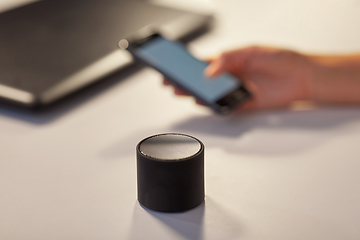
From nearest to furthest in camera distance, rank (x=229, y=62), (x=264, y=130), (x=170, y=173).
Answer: (x=170, y=173) → (x=264, y=130) → (x=229, y=62)

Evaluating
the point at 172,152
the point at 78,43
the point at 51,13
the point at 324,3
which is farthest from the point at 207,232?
the point at 324,3

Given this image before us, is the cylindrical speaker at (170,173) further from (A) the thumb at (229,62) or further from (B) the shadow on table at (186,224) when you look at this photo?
(A) the thumb at (229,62)

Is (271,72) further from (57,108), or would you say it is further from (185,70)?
(57,108)

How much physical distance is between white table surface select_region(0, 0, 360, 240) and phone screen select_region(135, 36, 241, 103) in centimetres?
5

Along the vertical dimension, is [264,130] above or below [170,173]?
below

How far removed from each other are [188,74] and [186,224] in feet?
1.24

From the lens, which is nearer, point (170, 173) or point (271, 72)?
point (170, 173)

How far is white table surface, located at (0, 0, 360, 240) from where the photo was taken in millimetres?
594

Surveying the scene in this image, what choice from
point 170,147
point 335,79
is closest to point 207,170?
point 170,147

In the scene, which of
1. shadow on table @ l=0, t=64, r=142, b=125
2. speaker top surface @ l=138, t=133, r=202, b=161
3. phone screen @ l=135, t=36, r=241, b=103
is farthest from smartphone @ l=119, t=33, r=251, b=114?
speaker top surface @ l=138, t=133, r=202, b=161

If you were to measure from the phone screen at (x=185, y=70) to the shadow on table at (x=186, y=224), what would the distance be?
0.30 m

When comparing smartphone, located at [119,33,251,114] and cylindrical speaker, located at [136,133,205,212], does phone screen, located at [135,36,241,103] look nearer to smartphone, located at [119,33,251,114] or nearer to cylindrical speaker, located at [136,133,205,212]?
smartphone, located at [119,33,251,114]

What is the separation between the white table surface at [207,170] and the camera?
23.4 inches

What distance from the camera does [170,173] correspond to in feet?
1.90
